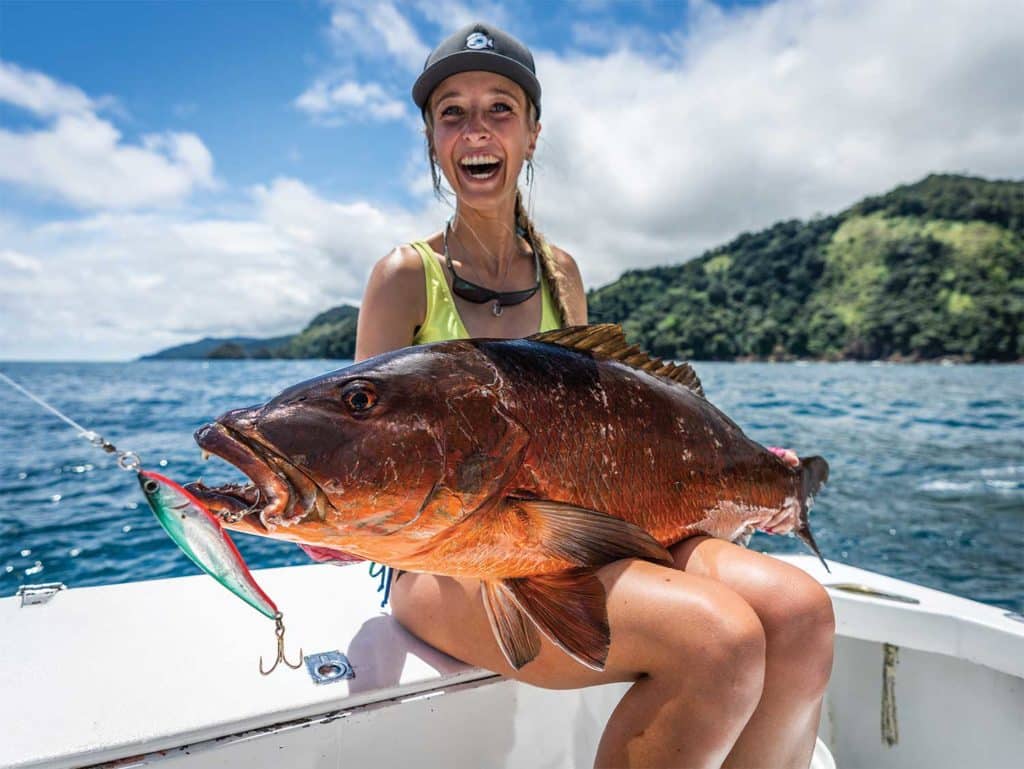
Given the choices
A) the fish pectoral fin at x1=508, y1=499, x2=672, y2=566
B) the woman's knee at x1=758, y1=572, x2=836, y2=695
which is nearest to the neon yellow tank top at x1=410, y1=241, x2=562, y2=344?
the fish pectoral fin at x1=508, y1=499, x2=672, y2=566

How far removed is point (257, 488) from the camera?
133 centimetres

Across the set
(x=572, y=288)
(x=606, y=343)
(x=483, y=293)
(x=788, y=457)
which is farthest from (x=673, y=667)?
(x=572, y=288)

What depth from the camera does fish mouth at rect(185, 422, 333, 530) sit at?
4.27 feet

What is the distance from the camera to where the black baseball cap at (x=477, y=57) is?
8.36 feet

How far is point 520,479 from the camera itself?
160 cm

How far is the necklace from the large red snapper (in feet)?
2.89

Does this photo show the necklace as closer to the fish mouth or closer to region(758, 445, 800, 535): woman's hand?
region(758, 445, 800, 535): woman's hand

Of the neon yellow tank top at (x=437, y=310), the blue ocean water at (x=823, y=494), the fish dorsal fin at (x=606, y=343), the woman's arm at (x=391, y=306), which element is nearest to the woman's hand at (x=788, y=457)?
the fish dorsal fin at (x=606, y=343)

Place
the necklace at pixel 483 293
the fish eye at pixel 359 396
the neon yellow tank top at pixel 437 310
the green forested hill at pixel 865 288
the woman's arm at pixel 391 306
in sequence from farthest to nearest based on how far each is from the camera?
the green forested hill at pixel 865 288 → the necklace at pixel 483 293 → the neon yellow tank top at pixel 437 310 → the woman's arm at pixel 391 306 → the fish eye at pixel 359 396

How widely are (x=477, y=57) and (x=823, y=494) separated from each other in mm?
10659

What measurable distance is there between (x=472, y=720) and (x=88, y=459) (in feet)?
46.2

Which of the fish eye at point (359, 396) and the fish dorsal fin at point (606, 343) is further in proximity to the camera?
the fish dorsal fin at point (606, 343)

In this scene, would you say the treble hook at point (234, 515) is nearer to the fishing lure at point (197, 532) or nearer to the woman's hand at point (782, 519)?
the fishing lure at point (197, 532)

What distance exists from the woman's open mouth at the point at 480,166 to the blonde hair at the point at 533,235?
232 millimetres
